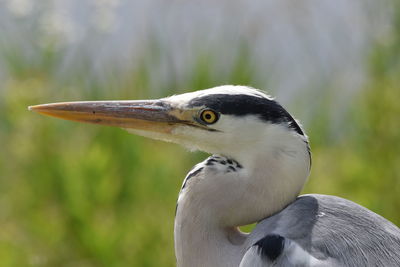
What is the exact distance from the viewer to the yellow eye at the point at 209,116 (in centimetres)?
→ 259

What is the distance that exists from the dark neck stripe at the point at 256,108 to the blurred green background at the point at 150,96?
1.72 meters

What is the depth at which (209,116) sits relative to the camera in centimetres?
261

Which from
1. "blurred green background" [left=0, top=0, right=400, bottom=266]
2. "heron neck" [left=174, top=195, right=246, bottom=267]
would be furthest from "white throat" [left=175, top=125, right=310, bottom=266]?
"blurred green background" [left=0, top=0, right=400, bottom=266]

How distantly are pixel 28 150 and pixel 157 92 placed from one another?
121 cm

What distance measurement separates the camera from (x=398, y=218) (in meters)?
4.23

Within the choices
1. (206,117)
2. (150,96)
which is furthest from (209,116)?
(150,96)

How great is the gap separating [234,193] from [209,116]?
28 cm

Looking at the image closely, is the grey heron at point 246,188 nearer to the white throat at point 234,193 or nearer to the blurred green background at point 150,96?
the white throat at point 234,193

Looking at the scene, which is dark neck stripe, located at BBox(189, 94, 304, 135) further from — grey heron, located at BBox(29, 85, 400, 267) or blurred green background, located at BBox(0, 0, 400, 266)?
blurred green background, located at BBox(0, 0, 400, 266)

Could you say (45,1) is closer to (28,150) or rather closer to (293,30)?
(28,150)

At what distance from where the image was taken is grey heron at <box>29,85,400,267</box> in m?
2.43

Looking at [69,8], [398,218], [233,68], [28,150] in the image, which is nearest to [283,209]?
[398,218]

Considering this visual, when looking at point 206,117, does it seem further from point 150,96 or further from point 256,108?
point 150,96

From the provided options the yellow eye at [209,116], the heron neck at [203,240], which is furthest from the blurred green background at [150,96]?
the yellow eye at [209,116]
